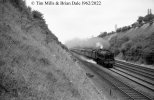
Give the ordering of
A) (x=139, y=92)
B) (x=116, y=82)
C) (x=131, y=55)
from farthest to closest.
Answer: (x=131, y=55)
(x=116, y=82)
(x=139, y=92)

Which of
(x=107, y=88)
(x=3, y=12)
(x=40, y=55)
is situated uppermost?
(x=3, y=12)

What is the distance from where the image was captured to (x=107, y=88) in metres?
16.3

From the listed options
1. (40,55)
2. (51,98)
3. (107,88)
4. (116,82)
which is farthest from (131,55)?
(51,98)

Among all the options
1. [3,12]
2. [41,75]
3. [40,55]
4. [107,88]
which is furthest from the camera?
[107,88]

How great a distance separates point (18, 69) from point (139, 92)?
1165 centimetres

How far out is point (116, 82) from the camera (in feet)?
60.2

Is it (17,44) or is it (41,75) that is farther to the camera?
(17,44)

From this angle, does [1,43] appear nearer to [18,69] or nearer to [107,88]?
[18,69]

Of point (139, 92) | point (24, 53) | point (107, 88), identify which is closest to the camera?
point (24, 53)

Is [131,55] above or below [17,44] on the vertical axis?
below

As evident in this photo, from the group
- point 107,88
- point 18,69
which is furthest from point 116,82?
point 18,69

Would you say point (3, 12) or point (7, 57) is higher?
point (3, 12)

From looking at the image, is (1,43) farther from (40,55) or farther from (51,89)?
(51,89)

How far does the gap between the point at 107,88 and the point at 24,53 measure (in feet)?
33.4
